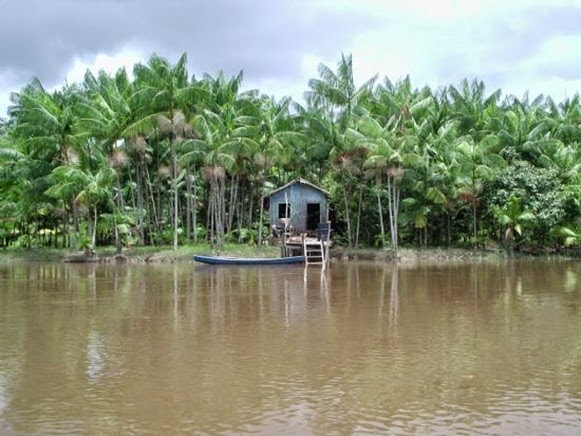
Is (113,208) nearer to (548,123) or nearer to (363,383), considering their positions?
(548,123)

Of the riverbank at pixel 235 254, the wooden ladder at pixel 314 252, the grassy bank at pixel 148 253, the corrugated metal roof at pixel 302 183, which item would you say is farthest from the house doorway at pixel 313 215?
the wooden ladder at pixel 314 252

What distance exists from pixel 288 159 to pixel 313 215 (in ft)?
11.9

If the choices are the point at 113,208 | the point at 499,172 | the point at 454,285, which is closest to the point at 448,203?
the point at 499,172

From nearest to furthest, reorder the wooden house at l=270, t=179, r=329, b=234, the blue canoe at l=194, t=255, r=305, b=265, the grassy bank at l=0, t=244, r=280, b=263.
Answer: the blue canoe at l=194, t=255, r=305, b=265
the grassy bank at l=0, t=244, r=280, b=263
the wooden house at l=270, t=179, r=329, b=234

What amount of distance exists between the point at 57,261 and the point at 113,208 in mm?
3691

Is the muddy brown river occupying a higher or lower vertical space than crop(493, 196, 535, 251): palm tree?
lower

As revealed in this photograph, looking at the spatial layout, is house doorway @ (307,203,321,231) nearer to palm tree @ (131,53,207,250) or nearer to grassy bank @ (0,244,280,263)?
grassy bank @ (0,244,280,263)

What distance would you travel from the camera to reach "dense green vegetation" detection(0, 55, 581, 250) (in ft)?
110

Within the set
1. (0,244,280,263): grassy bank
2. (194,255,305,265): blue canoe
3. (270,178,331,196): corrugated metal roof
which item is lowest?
(194,255,305,265): blue canoe

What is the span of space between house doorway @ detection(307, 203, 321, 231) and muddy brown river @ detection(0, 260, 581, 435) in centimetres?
1600

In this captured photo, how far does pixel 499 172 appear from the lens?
34625 millimetres

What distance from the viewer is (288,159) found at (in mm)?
35719

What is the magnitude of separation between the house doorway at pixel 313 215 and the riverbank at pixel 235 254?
2867 millimetres

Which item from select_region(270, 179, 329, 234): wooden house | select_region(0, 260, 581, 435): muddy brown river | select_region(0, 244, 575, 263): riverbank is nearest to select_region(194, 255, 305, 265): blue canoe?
select_region(0, 244, 575, 263): riverbank
